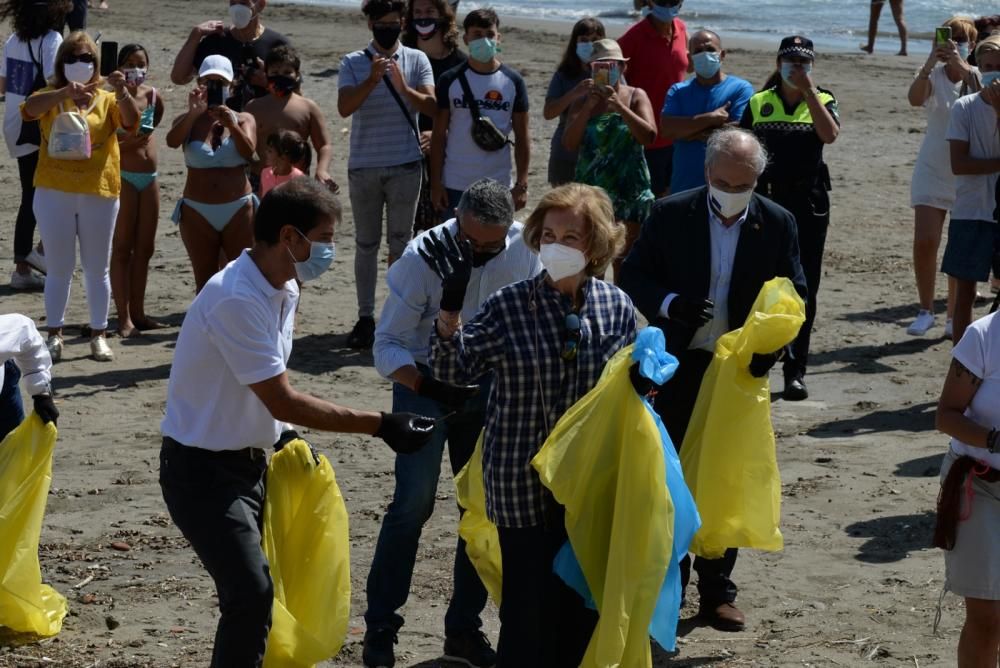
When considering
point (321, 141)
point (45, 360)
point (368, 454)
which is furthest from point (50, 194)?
point (45, 360)

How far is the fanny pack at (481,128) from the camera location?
33.1 feet

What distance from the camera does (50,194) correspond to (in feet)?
32.1

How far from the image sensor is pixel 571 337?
5.13 meters

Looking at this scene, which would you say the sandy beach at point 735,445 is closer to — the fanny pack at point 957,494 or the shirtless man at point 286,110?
the fanny pack at point 957,494

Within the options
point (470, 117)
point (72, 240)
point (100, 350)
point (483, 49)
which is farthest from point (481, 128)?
point (100, 350)

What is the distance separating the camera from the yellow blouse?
9.70 m

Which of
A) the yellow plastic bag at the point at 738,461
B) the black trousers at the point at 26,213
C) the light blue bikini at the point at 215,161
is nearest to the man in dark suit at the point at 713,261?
the yellow plastic bag at the point at 738,461

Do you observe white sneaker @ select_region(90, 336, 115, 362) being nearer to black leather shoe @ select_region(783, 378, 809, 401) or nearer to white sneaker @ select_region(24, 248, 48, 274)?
white sneaker @ select_region(24, 248, 48, 274)

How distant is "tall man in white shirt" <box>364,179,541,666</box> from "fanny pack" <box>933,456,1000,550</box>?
1.61m

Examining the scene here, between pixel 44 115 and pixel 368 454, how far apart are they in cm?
309

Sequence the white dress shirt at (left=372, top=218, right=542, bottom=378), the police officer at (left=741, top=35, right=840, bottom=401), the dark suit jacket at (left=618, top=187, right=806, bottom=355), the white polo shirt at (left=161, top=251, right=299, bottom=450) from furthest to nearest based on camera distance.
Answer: the police officer at (left=741, top=35, right=840, bottom=401), the dark suit jacket at (left=618, top=187, right=806, bottom=355), the white dress shirt at (left=372, top=218, right=542, bottom=378), the white polo shirt at (left=161, top=251, right=299, bottom=450)

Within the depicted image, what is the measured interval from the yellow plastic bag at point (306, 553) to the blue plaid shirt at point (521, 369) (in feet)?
2.00

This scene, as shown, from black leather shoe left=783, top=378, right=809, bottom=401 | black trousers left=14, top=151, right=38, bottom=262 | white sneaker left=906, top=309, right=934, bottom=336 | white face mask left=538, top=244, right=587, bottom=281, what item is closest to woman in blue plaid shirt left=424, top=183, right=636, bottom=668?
white face mask left=538, top=244, right=587, bottom=281

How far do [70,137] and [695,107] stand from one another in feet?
12.6
